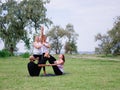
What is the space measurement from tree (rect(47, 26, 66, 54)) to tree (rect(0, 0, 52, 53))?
109 feet

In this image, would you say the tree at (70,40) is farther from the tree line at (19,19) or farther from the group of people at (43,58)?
the group of people at (43,58)

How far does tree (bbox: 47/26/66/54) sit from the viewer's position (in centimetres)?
8808

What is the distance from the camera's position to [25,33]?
2160 inches

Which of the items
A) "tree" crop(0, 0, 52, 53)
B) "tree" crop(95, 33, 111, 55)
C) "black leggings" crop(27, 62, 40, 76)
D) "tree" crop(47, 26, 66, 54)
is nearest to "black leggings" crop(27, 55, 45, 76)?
"black leggings" crop(27, 62, 40, 76)

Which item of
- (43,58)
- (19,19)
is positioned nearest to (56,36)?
(19,19)

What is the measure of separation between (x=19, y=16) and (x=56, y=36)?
36.0 metres

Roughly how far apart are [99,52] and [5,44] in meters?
23.0

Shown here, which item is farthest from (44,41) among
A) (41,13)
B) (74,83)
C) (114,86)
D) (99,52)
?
(99,52)

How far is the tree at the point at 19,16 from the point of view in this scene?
5266 cm

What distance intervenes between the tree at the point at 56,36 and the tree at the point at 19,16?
3326 centimetres

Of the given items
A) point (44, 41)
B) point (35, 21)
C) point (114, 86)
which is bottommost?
point (114, 86)

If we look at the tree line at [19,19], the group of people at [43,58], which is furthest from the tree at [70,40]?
the group of people at [43,58]

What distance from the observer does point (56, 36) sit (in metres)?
88.9

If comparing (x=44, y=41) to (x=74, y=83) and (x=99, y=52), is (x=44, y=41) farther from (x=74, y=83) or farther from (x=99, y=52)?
(x=99, y=52)
